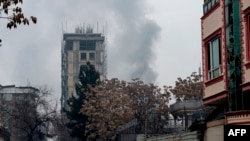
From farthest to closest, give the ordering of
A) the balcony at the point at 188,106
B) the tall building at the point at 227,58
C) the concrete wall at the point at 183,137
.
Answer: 1. the balcony at the point at 188,106
2. the concrete wall at the point at 183,137
3. the tall building at the point at 227,58

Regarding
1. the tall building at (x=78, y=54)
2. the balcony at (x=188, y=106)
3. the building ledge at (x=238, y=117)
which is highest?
the tall building at (x=78, y=54)

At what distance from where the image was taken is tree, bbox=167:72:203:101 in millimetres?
62875

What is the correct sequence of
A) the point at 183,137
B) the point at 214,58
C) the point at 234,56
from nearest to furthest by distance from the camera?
the point at 234,56, the point at 214,58, the point at 183,137

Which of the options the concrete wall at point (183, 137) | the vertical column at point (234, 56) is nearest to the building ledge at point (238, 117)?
the vertical column at point (234, 56)

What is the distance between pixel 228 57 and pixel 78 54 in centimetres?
16091

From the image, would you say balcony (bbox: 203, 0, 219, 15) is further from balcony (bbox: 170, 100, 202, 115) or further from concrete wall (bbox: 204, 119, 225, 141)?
balcony (bbox: 170, 100, 202, 115)

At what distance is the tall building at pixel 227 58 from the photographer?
2078cm

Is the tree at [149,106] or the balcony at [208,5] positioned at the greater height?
the balcony at [208,5]

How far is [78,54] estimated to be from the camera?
181625 millimetres

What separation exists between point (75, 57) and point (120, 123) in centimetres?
12307

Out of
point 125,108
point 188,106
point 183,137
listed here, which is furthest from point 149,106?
point 183,137

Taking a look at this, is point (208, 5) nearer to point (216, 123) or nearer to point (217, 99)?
point (217, 99)

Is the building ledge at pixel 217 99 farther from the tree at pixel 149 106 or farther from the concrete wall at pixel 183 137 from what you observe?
the tree at pixel 149 106

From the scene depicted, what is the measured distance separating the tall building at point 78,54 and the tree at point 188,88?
108378mm
